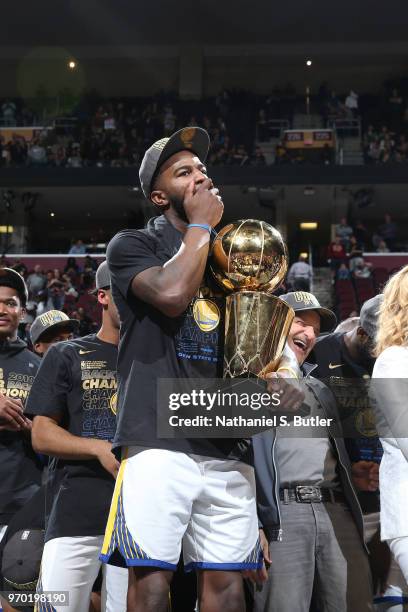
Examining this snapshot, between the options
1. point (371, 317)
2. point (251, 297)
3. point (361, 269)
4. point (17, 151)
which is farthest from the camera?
point (17, 151)

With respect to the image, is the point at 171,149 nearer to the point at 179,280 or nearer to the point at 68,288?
the point at 179,280

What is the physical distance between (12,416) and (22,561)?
1.96 feet

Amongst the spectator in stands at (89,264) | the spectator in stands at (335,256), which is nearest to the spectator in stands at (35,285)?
the spectator in stands at (89,264)

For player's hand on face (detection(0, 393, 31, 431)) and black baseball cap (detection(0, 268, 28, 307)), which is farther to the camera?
black baseball cap (detection(0, 268, 28, 307))

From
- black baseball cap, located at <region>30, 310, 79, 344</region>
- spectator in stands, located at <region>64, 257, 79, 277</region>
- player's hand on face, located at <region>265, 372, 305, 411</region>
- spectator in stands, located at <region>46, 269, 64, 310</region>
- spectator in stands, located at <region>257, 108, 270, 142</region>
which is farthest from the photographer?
spectator in stands, located at <region>257, 108, 270, 142</region>

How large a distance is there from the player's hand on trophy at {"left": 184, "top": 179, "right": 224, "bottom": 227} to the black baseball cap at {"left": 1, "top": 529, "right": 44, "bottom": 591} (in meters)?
1.79

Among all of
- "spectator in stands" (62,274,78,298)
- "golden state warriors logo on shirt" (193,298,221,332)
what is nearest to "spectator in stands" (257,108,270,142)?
"spectator in stands" (62,274,78,298)

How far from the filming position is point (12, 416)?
A: 3.36m

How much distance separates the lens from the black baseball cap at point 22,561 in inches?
126

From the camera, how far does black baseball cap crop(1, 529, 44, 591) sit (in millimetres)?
3191

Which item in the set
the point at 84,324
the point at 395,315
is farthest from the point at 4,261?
the point at 395,315

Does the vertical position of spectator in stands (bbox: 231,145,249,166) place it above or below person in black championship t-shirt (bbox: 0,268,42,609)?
above

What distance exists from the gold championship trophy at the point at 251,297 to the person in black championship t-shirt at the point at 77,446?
0.90m

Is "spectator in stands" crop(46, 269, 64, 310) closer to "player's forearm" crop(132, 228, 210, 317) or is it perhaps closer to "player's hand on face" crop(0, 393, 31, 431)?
"player's hand on face" crop(0, 393, 31, 431)
